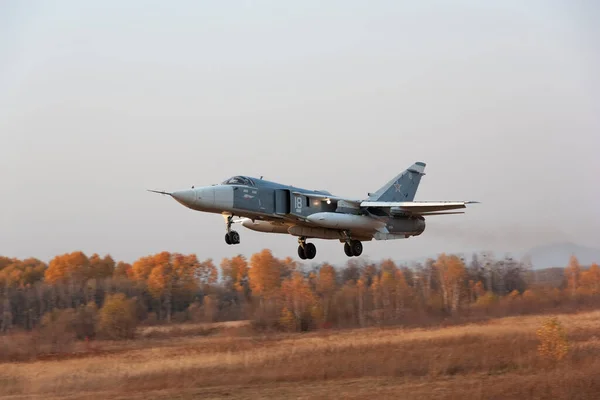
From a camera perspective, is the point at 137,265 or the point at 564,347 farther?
the point at 137,265

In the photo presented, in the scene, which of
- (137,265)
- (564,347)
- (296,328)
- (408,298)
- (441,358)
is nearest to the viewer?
(564,347)

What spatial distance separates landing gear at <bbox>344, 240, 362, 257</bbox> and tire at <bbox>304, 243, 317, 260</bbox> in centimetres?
125

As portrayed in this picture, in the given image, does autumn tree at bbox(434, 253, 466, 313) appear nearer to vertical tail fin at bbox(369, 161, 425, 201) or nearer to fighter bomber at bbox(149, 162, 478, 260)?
vertical tail fin at bbox(369, 161, 425, 201)

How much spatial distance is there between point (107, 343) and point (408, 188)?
2318cm

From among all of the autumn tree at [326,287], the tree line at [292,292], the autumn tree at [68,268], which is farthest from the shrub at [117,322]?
the autumn tree at [68,268]

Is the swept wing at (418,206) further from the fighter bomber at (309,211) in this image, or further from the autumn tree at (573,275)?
the autumn tree at (573,275)

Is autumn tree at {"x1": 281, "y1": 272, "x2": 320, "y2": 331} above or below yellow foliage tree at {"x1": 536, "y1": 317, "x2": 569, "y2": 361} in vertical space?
above

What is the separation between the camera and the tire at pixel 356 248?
29.0 metres

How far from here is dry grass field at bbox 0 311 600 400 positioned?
22.4 m

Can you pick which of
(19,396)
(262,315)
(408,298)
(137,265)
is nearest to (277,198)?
(19,396)

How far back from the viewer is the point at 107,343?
45.5 metres

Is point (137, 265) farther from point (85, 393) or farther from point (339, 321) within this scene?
point (85, 393)

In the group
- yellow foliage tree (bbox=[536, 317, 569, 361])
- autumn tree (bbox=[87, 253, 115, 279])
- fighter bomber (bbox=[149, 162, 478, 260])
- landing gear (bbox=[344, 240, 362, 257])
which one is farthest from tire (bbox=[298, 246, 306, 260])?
autumn tree (bbox=[87, 253, 115, 279])

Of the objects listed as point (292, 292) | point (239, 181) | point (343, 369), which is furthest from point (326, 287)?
point (239, 181)
